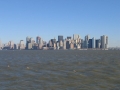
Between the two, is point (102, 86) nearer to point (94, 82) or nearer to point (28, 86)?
point (94, 82)

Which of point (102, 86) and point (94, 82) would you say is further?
point (94, 82)

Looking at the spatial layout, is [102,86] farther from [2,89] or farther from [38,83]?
[2,89]

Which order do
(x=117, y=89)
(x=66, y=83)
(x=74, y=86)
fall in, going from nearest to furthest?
1. (x=117, y=89)
2. (x=74, y=86)
3. (x=66, y=83)

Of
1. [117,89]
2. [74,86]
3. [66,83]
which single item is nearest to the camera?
[117,89]

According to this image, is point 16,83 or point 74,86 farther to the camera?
point 16,83

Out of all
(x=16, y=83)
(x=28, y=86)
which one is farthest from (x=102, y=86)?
(x=16, y=83)

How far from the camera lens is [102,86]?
22.3m

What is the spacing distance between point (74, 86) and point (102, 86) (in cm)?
278

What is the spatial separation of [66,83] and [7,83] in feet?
20.8

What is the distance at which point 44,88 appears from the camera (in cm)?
2153

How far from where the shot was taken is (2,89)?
21.2 metres

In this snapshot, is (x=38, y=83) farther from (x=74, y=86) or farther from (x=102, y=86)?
(x=102, y=86)

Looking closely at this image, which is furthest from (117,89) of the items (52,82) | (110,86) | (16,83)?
(16,83)

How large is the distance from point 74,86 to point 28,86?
456cm
